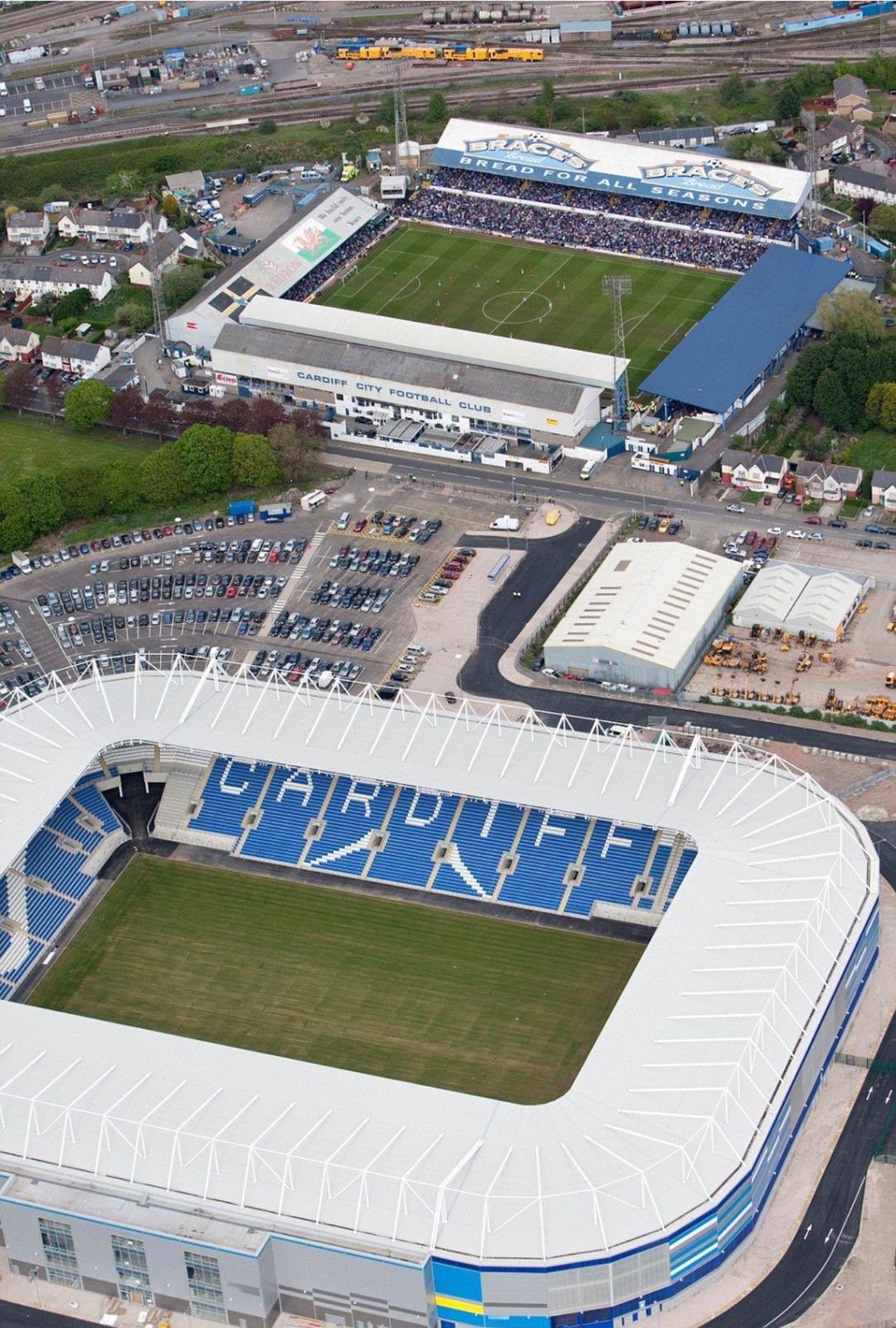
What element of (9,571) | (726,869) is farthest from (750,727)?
(9,571)

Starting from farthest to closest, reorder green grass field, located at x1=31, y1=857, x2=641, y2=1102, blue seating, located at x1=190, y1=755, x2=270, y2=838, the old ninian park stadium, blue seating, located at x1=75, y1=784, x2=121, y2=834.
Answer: blue seating, located at x1=75, y1=784, x2=121, y2=834, blue seating, located at x1=190, y1=755, x2=270, y2=838, green grass field, located at x1=31, y1=857, x2=641, y2=1102, the old ninian park stadium

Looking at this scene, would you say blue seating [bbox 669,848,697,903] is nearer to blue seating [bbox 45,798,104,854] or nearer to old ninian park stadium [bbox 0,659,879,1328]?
old ninian park stadium [bbox 0,659,879,1328]

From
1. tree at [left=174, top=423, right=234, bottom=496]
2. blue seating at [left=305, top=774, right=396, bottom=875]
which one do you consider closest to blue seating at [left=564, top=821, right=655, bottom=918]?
blue seating at [left=305, top=774, right=396, bottom=875]

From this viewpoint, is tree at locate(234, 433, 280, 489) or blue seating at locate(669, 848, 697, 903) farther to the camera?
tree at locate(234, 433, 280, 489)

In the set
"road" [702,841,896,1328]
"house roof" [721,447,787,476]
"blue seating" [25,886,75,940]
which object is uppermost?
"house roof" [721,447,787,476]

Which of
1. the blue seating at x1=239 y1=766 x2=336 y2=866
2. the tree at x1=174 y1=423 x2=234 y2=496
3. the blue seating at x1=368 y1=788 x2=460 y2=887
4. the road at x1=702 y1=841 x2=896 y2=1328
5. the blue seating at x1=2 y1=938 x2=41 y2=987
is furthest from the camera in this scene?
the tree at x1=174 y1=423 x2=234 y2=496

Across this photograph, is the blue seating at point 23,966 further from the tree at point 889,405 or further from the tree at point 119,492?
the tree at point 889,405

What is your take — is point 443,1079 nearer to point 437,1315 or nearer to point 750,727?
point 437,1315
